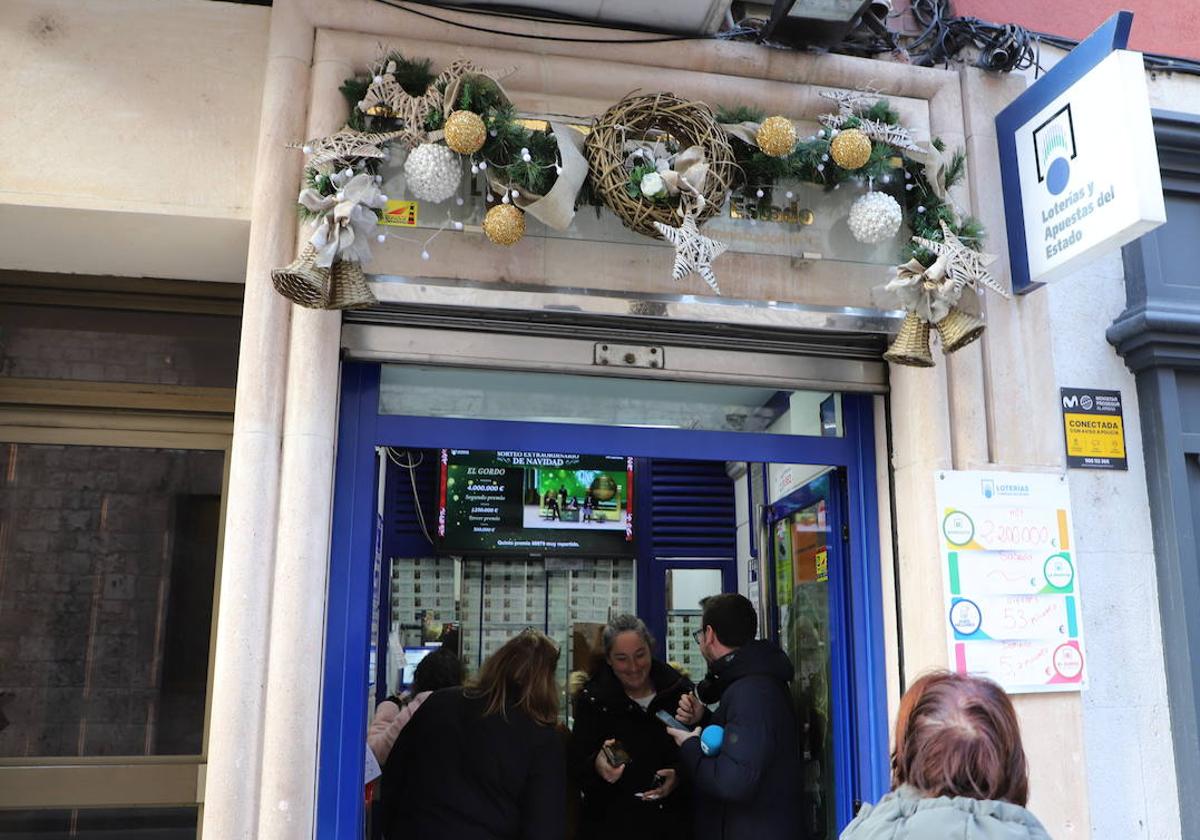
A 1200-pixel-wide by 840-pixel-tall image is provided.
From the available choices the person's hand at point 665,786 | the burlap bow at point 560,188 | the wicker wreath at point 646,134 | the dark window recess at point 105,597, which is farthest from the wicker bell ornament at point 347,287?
the person's hand at point 665,786

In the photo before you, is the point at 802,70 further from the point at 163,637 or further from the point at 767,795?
the point at 163,637

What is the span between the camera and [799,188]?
3.36 metres

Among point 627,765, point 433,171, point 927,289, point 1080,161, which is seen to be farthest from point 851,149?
point 627,765

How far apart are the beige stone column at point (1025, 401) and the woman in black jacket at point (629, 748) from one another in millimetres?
1396

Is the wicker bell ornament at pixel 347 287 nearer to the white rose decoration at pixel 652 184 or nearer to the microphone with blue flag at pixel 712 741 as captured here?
the white rose decoration at pixel 652 184

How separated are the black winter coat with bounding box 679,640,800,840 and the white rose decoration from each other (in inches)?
68.7

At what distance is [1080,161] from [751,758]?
7.25 ft

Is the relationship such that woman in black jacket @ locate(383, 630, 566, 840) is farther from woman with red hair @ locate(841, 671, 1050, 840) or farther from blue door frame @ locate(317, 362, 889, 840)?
woman with red hair @ locate(841, 671, 1050, 840)

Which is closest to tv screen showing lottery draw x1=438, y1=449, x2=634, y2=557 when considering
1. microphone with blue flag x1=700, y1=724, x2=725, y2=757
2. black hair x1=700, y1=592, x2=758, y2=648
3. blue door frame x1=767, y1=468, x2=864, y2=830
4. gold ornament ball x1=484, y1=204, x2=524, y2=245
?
black hair x1=700, y1=592, x2=758, y2=648

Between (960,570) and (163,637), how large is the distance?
2759mm

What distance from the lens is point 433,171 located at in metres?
2.92

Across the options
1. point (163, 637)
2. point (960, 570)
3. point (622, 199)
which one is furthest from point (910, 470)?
point (163, 637)

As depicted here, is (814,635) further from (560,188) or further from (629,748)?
(560,188)

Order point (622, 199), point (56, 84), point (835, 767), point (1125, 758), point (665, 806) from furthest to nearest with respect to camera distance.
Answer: point (665, 806), point (835, 767), point (1125, 758), point (56, 84), point (622, 199)
